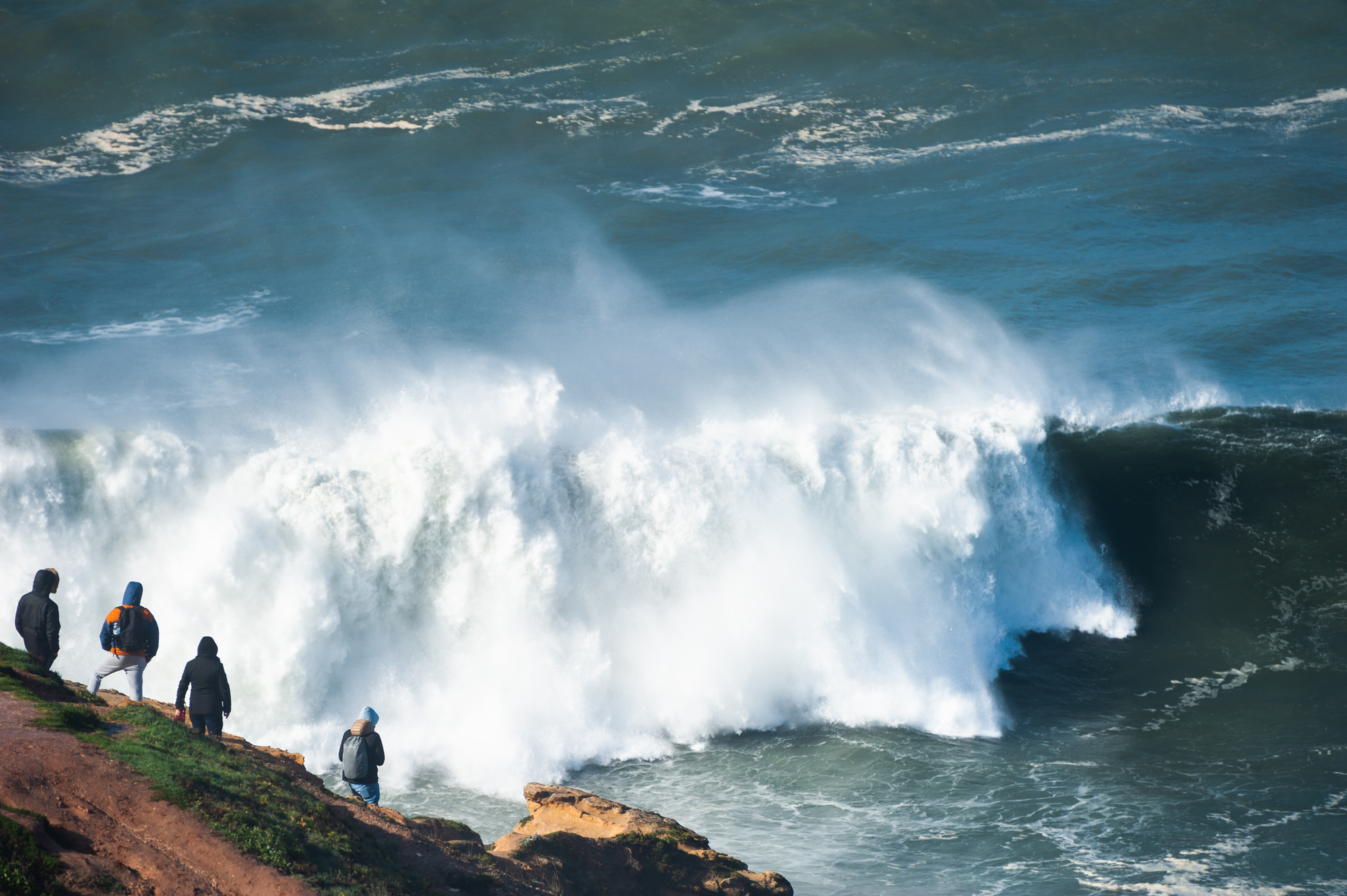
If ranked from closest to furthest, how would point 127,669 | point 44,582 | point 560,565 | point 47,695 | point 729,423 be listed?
point 47,695, point 44,582, point 127,669, point 560,565, point 729,423

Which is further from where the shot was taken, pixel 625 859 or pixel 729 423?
pixel 729 423

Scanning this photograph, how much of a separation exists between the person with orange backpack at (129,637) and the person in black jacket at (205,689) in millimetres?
549

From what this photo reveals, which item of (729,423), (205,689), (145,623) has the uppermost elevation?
(729,423)

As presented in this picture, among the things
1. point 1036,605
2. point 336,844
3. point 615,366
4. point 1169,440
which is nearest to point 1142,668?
point 1036,605

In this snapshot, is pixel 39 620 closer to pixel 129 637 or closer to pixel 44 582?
pixel 44 582

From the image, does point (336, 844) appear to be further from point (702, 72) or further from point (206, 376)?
point (702, 72)

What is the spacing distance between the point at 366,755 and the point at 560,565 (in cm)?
704

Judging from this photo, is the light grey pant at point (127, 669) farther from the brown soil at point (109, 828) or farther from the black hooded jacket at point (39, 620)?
the brown soil at point (109, 828)

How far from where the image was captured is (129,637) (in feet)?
32.7

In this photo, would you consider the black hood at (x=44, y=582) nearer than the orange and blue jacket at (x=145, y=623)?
Yes

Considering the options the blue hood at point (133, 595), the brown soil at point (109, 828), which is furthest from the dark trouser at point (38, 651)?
the brown soil at point (109, 828)

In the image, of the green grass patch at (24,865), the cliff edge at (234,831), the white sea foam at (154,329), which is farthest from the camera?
the white sea foam at (154,329)

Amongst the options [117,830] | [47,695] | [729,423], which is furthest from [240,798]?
[729,423]

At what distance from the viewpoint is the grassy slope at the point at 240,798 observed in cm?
741
